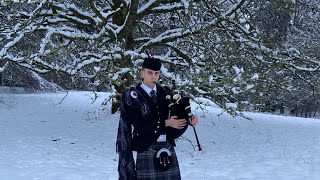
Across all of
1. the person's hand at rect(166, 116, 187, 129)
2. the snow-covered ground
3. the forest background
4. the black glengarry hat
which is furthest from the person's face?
the forest background

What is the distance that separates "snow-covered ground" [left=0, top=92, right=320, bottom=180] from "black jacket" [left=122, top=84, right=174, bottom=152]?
3263 mm

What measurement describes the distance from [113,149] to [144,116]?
217 inches

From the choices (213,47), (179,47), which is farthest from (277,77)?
(179,47)

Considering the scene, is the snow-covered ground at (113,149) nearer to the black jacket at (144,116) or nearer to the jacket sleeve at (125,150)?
the jacket sleeve at (125,150)

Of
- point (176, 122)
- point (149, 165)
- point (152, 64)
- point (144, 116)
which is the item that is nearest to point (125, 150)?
point (149, 165)

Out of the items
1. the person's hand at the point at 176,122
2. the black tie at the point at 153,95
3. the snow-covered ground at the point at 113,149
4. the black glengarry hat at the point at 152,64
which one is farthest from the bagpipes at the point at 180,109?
the snow-covered ground at the point at 113,149

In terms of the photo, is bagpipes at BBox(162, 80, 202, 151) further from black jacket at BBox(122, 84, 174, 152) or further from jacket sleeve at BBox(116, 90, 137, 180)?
jacket sleeve at BBox(116, 90, 137, 180)

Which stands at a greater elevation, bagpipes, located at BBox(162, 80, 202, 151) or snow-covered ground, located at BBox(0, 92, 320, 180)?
bagpipes, located at BBox(162, 80, 202, 151)

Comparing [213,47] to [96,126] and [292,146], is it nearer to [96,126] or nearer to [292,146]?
[292,146]

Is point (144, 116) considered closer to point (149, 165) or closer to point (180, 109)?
point (180, 109)

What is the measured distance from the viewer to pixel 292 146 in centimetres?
988

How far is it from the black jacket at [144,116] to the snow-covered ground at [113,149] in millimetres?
3263

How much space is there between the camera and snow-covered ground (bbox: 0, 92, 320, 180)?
7043 millimetres

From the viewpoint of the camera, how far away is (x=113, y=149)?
9.06 metres
